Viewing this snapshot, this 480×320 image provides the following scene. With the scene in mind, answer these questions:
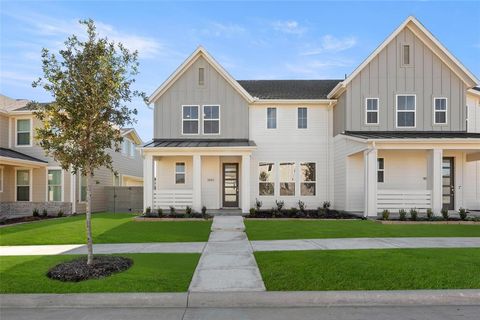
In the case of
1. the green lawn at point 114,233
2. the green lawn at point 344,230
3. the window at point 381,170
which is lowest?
the green lawn at point 114,233

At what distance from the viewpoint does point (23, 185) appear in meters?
21.3

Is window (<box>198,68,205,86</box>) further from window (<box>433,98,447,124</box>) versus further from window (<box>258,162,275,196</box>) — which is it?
window (<box>433,98,447,124</box>)

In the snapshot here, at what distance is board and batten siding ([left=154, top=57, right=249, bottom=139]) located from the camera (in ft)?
64.6

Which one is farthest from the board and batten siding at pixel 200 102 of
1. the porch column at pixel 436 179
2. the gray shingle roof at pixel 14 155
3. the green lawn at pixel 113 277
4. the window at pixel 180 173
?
the green lawn at pixel 113 277

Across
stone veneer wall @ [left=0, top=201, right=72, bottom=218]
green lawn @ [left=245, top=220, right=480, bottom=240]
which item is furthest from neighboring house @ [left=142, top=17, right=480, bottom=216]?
stone veneer wall @ [left=0, top=201, right=72, bottom=218]

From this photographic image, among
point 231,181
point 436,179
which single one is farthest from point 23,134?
point 436,179

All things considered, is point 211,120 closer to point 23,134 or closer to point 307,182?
point 307,182

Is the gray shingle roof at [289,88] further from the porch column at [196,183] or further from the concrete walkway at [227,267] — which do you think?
the concrete walkway at [227,267]

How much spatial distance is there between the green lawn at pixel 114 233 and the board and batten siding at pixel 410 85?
992cm

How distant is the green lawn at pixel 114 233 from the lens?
37.8ft

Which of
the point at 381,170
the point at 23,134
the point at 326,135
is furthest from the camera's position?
the point at 23,134

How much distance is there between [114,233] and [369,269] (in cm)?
877

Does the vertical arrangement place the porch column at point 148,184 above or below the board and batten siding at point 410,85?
below

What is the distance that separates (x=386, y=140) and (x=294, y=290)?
1119 centimetres
